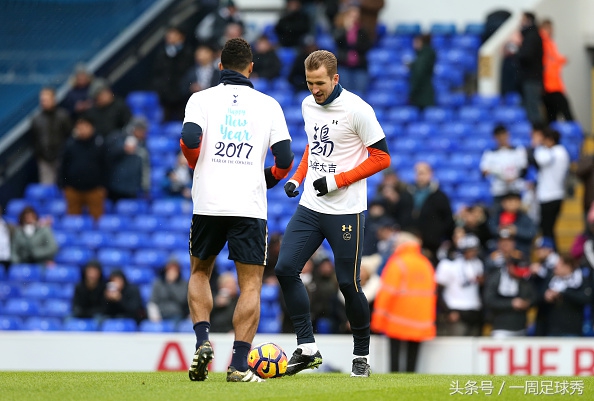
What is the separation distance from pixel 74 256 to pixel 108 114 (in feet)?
8.23

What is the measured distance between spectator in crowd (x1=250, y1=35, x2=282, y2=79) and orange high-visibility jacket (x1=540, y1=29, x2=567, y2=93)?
14.4 ft

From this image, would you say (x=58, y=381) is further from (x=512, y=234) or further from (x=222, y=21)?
(x=222, y=21)

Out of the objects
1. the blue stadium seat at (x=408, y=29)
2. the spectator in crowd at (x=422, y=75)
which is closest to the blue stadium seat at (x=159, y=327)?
the spectator in crowd at (x=422, y=75)

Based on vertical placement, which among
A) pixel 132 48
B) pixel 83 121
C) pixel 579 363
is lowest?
pixel 579 363

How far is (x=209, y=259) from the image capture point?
806cm

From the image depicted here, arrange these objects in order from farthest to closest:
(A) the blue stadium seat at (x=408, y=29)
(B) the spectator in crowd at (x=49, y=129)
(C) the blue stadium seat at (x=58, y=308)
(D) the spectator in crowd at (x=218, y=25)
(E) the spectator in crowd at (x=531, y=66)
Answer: (A) the blue stadium seat at (x=408, y=29)
(D) the spectator in crowd at (x=218, y=25)
(E) the spectator in crowd at (x=531, y=66)
(B) the spectator in crowd at (x=49, y=129)
(C) the blue stadium seat at (x=58, y=308)

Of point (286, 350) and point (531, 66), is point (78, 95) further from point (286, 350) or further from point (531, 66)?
point (286, 350)

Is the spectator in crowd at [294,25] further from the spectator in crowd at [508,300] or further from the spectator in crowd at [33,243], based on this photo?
the spectator in crowd at [508,300]

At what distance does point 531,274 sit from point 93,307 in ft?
18.5

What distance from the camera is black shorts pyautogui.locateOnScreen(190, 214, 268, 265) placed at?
7.91m

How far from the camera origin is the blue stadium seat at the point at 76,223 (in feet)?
60.7

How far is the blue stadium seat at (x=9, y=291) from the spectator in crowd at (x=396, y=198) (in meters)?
5.38

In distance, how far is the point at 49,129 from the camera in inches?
741

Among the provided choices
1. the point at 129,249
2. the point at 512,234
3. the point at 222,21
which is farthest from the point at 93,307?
the point at 222,21
